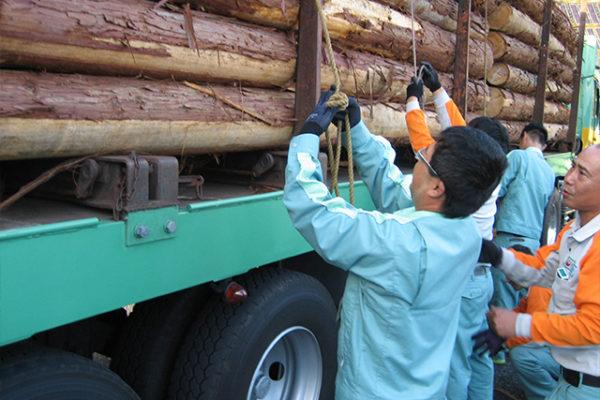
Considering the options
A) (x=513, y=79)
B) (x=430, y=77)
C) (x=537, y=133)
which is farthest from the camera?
(x=513, y=79)

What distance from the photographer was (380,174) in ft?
8.71

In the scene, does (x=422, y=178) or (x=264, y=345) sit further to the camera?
(x=264, y=345)

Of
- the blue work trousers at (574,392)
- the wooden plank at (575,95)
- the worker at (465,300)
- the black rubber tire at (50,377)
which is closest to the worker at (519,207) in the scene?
the worker at (465,300)

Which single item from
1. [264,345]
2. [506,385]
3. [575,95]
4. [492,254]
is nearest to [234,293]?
[264,345]

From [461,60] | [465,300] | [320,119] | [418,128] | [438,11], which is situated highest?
[438,11]

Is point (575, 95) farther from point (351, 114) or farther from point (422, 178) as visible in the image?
point (422, 178)

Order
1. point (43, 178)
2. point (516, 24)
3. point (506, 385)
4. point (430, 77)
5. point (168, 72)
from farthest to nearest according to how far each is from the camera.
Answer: point (516, 24), point (506, 385), point (430, 77), point (168, 72), point (43, 178)

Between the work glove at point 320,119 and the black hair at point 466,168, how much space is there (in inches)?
15.9

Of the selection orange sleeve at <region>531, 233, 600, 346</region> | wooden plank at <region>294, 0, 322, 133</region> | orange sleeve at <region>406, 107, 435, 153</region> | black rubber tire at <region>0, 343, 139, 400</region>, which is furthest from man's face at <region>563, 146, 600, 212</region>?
black rubber tire at <region>0, 343, 139, 400</region>

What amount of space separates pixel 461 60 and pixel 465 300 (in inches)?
85.8

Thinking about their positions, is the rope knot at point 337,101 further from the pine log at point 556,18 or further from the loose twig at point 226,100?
the pine log at point 556,18

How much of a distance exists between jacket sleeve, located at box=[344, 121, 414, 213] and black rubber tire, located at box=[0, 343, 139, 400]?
137 cm

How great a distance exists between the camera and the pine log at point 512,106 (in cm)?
604

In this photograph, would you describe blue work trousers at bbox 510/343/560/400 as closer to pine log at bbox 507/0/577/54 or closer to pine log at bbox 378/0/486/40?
pine log at bbox 378/0/486/40
